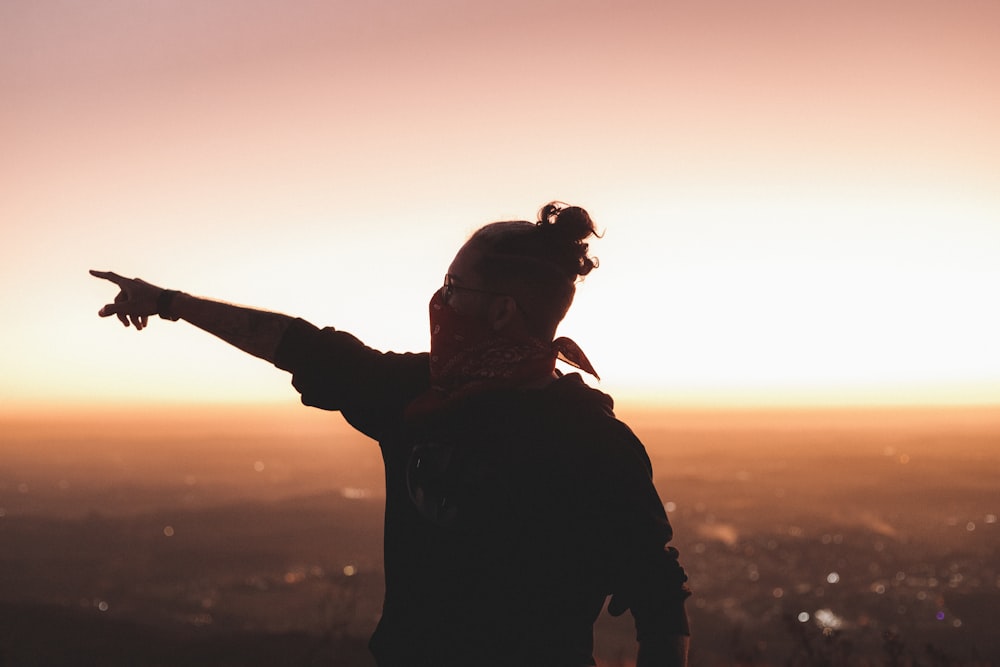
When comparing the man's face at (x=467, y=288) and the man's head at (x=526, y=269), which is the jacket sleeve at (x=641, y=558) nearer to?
the man's head at (x=526, y=269)

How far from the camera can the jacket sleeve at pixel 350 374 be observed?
A: 3121mm

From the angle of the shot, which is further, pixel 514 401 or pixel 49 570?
pixel 49 570

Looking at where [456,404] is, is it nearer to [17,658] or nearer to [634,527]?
[634,527]

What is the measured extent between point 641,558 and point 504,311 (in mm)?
962

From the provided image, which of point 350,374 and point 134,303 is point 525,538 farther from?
point 134,303

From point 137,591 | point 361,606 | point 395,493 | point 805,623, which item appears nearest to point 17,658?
point 805,623

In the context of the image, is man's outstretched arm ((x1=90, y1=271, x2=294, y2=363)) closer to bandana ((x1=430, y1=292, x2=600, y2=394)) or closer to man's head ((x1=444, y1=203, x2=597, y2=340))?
bandana ((x1=430, y1=292, x2=600, y2=394))

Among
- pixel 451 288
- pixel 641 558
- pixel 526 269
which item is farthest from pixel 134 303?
pixel 641 558

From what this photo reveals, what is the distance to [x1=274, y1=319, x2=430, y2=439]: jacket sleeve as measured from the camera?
A: 123 inches

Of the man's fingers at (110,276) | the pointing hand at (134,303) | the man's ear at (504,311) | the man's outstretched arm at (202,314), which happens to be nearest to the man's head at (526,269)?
the man's ear at (504,311)

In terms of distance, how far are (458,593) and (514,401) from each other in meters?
0.66

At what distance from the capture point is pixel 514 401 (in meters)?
2.71

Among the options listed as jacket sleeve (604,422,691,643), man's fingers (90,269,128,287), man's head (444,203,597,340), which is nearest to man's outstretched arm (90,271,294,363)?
man's fingers (90,269,128,287)

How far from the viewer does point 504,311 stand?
9.27 ft
